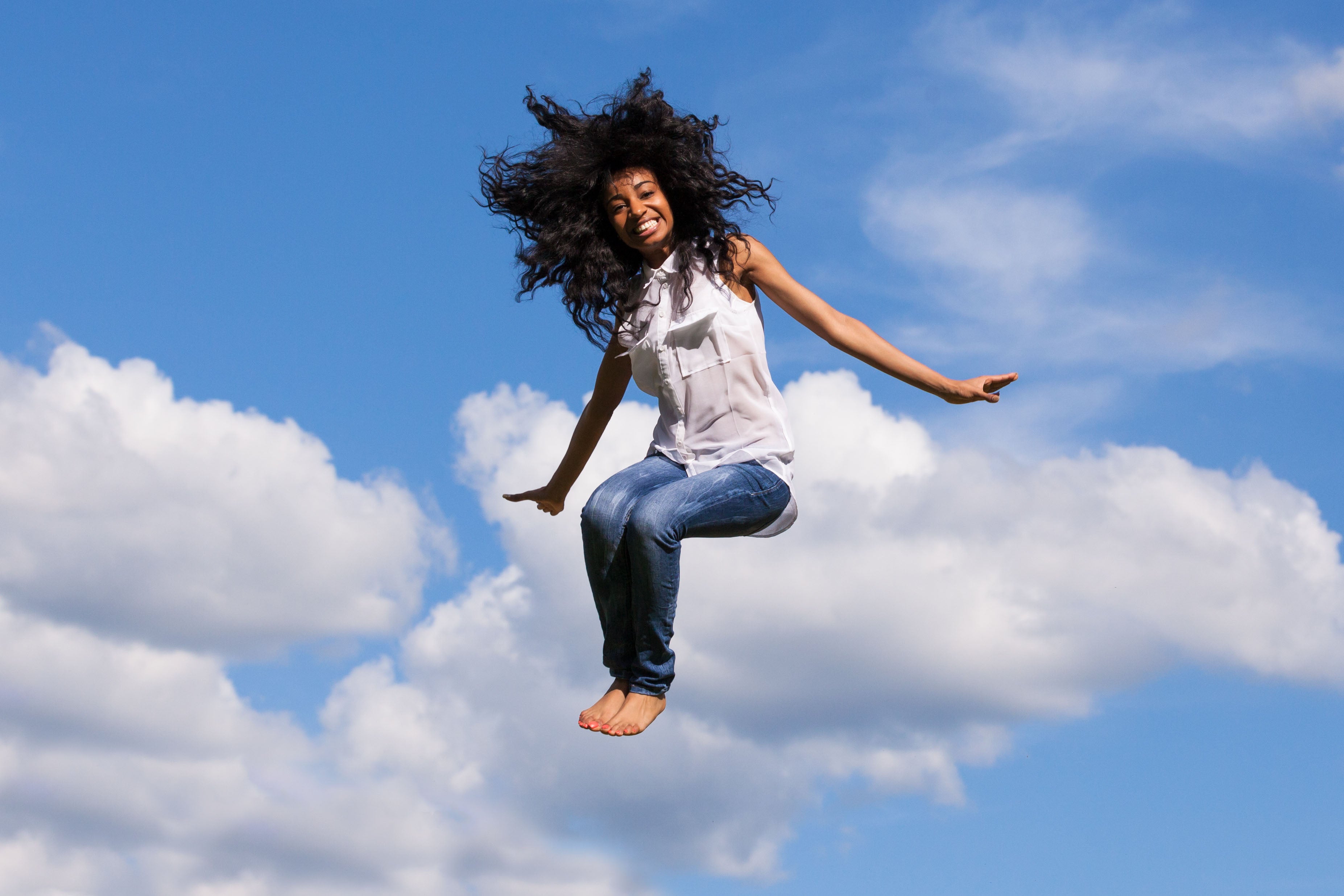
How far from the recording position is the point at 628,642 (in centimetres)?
723

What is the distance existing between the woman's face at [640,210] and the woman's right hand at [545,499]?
1752 millimetres

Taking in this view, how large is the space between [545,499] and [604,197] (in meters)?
1.98

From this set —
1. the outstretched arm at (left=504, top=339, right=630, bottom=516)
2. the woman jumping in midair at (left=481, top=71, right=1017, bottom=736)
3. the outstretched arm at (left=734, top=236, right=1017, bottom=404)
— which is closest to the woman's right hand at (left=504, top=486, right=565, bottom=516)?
the outstretched arm at (left=504, top=339, right=630, bottom=516)

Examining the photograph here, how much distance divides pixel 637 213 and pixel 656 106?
0.65m

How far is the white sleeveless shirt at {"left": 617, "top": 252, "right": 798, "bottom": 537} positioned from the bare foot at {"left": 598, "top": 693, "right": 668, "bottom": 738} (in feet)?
4.05

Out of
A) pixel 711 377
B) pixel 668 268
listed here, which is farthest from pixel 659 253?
pixel 711 377

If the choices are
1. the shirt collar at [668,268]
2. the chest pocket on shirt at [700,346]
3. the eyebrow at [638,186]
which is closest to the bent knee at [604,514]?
the chest pocket on shirt at [700,346]

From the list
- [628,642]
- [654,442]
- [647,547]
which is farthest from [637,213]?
[628,642]

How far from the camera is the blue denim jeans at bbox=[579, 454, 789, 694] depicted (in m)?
6.75

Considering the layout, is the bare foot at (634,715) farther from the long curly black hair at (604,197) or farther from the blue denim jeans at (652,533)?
the long curly black hair at (604,197)

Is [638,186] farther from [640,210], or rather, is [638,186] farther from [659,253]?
[659,253]

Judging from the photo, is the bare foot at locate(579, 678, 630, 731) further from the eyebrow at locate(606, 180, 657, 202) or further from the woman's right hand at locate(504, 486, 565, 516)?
the eyebrow at locate(606, 180, 657, 202)

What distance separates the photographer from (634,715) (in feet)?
23.1

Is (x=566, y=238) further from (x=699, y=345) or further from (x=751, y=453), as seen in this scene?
(x=751, y=453)
